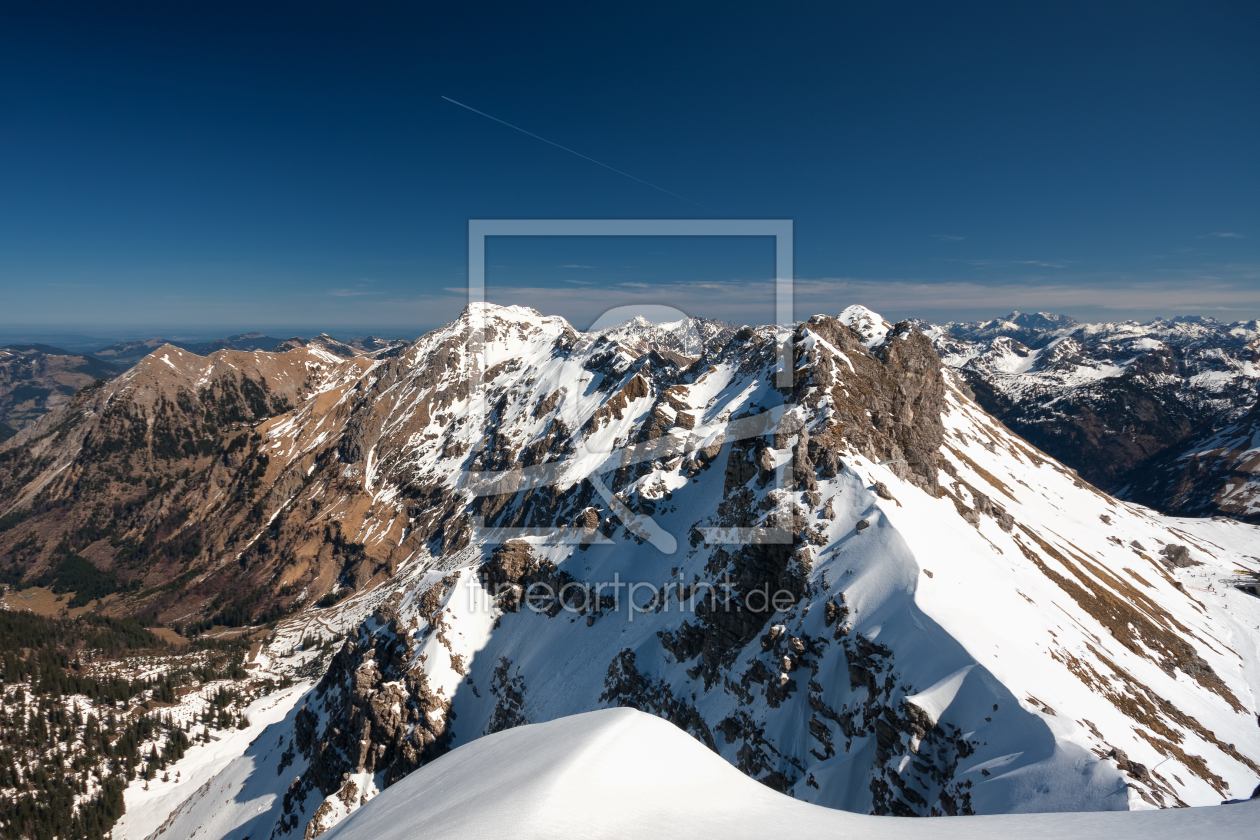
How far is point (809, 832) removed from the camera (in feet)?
27.6

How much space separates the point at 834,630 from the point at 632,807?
130ft

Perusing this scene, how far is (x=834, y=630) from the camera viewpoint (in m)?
42.4

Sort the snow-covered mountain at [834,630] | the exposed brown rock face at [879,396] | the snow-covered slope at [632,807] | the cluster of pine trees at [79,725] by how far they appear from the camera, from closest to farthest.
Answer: the snow-covered slope at [632,807]
the snow-covered mountain at [834,630]
the exposed brown rock face at [879,396]
the cluster of pine trees at [79,725]

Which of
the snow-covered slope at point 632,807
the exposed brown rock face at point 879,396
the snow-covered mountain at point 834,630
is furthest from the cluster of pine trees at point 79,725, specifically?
the exposed brown rock face at point 879,396

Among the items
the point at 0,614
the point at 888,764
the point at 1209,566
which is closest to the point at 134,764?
the point at 0,614

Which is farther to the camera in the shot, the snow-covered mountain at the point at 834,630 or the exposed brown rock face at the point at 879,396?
the exposed brown rock face at the point at 879,396

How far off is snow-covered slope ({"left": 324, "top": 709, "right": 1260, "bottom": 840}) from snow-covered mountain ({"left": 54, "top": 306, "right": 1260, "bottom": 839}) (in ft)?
83.2

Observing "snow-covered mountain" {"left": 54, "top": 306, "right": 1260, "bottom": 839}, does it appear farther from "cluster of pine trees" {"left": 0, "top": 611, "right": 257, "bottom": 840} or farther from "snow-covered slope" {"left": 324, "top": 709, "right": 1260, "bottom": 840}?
"cluster of pine trees" {"left": 0, "top": 611, "right": 257, "bottom": 840}

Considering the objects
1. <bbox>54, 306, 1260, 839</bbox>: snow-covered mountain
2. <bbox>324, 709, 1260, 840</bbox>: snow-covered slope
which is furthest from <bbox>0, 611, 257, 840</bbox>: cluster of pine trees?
<bbox>324, 709, 1260, 840</bbox>: snow-covered slope

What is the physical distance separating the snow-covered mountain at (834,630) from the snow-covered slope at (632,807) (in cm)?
2536

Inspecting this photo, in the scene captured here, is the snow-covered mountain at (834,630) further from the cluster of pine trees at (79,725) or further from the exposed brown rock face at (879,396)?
the cluster of pine trees at (79,725)

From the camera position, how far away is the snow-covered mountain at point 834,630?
32.6 m

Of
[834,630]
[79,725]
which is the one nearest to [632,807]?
[834,630]

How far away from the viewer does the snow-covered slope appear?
7.86 metres
